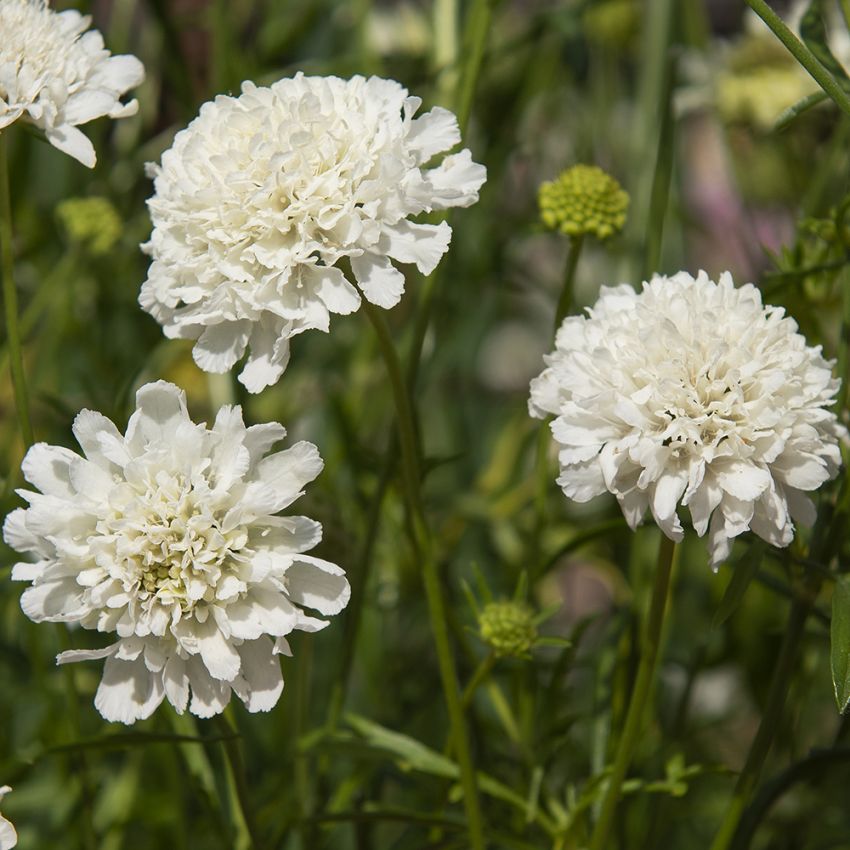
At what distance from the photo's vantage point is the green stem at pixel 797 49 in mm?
406

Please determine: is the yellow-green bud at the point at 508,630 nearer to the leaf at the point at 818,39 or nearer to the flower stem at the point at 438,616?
the flower stem at the point at 438,616

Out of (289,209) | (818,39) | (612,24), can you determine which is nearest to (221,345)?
(289,209)

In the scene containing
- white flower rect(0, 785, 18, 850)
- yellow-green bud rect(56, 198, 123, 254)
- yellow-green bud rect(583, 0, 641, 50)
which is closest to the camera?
white flower rect(0, 785, 18, 850)

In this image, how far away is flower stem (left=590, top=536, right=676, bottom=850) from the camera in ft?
1.39

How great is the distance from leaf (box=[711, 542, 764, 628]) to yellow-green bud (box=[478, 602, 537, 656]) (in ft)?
0.29

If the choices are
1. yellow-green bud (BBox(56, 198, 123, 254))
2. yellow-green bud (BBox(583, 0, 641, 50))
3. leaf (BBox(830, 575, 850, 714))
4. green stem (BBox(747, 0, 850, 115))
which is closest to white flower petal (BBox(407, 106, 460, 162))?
green stem (BBox(747, 0, 850, 115))

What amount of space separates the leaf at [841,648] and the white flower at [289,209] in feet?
0.61

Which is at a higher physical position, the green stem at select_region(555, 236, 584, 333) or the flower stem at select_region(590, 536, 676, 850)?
the green stem at select_region(555, 236, 584, 333)

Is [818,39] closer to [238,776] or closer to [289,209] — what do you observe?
[289,209]

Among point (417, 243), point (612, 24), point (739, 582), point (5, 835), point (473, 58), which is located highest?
point (612, 24)

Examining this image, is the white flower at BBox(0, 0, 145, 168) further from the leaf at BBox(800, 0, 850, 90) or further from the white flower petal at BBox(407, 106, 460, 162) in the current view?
the leaf at BBox(800, 0, 850, 90)

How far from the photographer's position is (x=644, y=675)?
44 cm

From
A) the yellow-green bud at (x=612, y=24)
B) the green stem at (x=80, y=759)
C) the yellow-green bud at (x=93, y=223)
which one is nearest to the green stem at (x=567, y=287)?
the green stem at (x=80, y=759)

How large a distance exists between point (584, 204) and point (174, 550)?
263 millimetres
